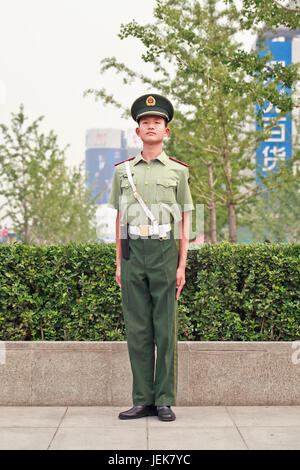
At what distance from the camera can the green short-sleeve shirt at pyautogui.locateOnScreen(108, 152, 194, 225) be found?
4.92 meters

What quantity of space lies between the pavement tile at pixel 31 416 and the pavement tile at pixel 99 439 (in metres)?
0.28

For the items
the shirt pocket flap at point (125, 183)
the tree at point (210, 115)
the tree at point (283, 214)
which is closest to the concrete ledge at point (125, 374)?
the shirt pocket flap at point (125, 183)

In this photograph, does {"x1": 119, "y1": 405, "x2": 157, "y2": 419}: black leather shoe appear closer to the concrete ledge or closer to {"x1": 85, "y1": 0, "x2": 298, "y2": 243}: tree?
the concrete ledge

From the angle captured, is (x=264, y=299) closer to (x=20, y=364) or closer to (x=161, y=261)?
(x=161, y=261)

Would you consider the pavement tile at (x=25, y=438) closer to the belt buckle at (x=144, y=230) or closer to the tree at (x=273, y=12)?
the belt buckle at (x=144, y=230)

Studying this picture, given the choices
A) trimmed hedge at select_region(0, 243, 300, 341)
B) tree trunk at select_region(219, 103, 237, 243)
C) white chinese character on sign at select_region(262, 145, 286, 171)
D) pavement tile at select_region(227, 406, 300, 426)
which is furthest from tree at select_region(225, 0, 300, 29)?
white chinese character on sign at select_region(262, 145, 286, 171)

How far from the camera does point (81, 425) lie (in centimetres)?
491

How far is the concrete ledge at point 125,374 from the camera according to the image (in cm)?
559

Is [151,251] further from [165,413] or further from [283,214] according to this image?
[283,214]

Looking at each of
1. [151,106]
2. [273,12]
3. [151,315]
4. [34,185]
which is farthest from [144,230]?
[34,185]

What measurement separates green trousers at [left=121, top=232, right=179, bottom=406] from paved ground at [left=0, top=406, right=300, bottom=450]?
30 centimetres

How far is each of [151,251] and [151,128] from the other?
97 centimetres

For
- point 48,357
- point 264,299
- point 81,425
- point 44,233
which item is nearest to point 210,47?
point 264,299

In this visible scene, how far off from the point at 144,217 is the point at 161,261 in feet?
1.22
